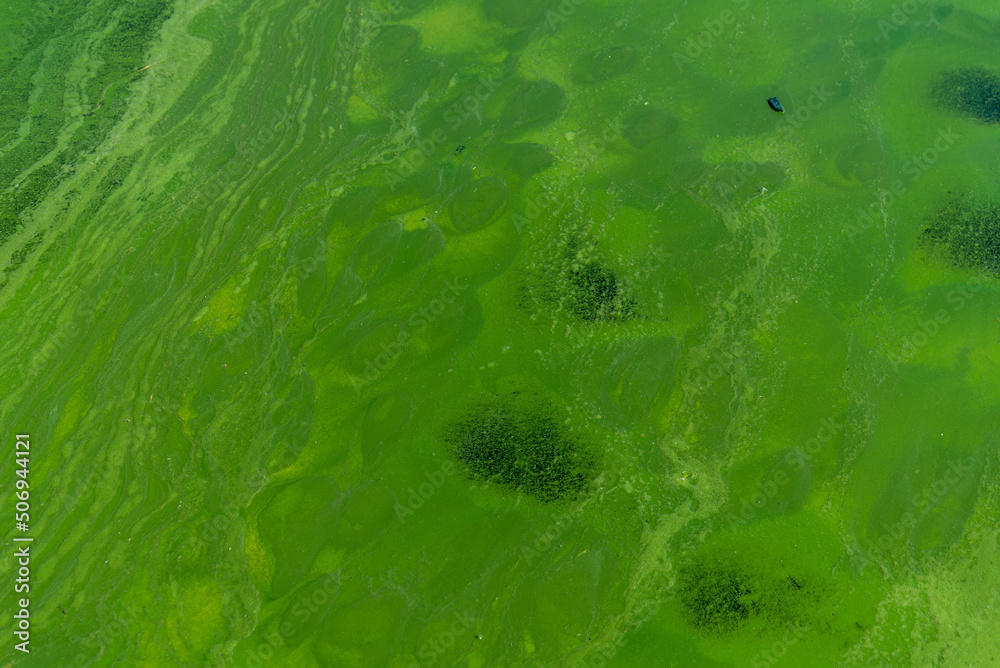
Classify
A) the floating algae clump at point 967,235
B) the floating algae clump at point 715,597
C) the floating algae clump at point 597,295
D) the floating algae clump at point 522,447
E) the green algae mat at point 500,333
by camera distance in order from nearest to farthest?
the floating algae clump at point 715,597 < the green algae mat at point 500,333 < the floating algae clump at point 522,447 < the floating algae clump at point 597,295 < the floating algae clump at point 967,235

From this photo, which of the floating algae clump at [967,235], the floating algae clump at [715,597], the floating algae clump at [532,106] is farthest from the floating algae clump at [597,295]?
the floating algae clump at [967,235]

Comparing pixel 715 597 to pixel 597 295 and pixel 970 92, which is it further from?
pixel 970 92

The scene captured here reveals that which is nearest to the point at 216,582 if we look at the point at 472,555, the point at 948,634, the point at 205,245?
the point at 472,555

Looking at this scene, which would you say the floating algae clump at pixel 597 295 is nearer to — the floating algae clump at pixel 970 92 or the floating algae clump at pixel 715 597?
the floating algae clump at pixel 715 597

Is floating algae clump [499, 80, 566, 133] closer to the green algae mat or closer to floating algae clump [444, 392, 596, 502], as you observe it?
the green algae mat

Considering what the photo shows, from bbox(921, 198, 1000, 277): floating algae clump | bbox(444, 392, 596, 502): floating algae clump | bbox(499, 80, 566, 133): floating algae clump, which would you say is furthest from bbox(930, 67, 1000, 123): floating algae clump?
bbox(444, 392, 596, 502): floating algae clump

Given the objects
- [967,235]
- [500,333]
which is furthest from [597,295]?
[967,235]

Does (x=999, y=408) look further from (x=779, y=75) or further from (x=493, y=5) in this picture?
(x=493, y=5)
